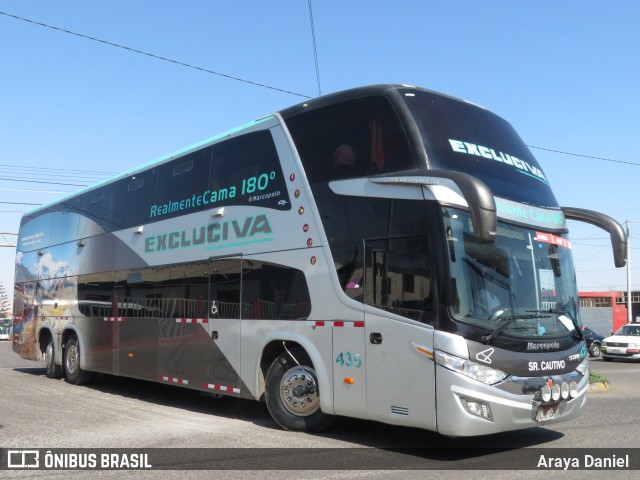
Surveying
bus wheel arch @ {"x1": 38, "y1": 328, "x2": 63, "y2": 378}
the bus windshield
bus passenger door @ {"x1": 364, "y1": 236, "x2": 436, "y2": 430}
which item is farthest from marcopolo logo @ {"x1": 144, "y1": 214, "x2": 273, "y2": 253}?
bus wheel arch @ {"x1": 38, "y1": 328, "x2": 63, "y2": 378}

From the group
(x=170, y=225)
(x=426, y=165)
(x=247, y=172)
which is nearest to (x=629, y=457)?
(x=426, y=165)

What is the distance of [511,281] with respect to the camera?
709 centimetres

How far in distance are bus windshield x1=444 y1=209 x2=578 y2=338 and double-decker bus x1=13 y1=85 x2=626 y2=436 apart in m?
0.02

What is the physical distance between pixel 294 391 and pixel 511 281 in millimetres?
3152

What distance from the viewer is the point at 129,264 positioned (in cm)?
1219

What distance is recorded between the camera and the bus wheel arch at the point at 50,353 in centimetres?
1521

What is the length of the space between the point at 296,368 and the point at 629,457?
12.9ft

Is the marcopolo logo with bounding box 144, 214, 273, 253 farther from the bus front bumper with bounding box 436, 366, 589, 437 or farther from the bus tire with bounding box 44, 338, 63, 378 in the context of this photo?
the bus tire with bounding box 44, 338, 63, 378

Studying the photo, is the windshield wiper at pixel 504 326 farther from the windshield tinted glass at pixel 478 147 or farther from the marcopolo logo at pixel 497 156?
the marcopolo logo at pixel 497 156

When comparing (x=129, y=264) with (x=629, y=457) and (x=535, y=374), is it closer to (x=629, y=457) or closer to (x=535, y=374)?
(x=535, y=374)

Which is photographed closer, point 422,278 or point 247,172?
point 422,278

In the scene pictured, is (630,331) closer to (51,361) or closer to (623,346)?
(623,346)

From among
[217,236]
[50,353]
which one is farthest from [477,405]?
[50,353]

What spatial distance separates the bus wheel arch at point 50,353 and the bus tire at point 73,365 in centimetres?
33
